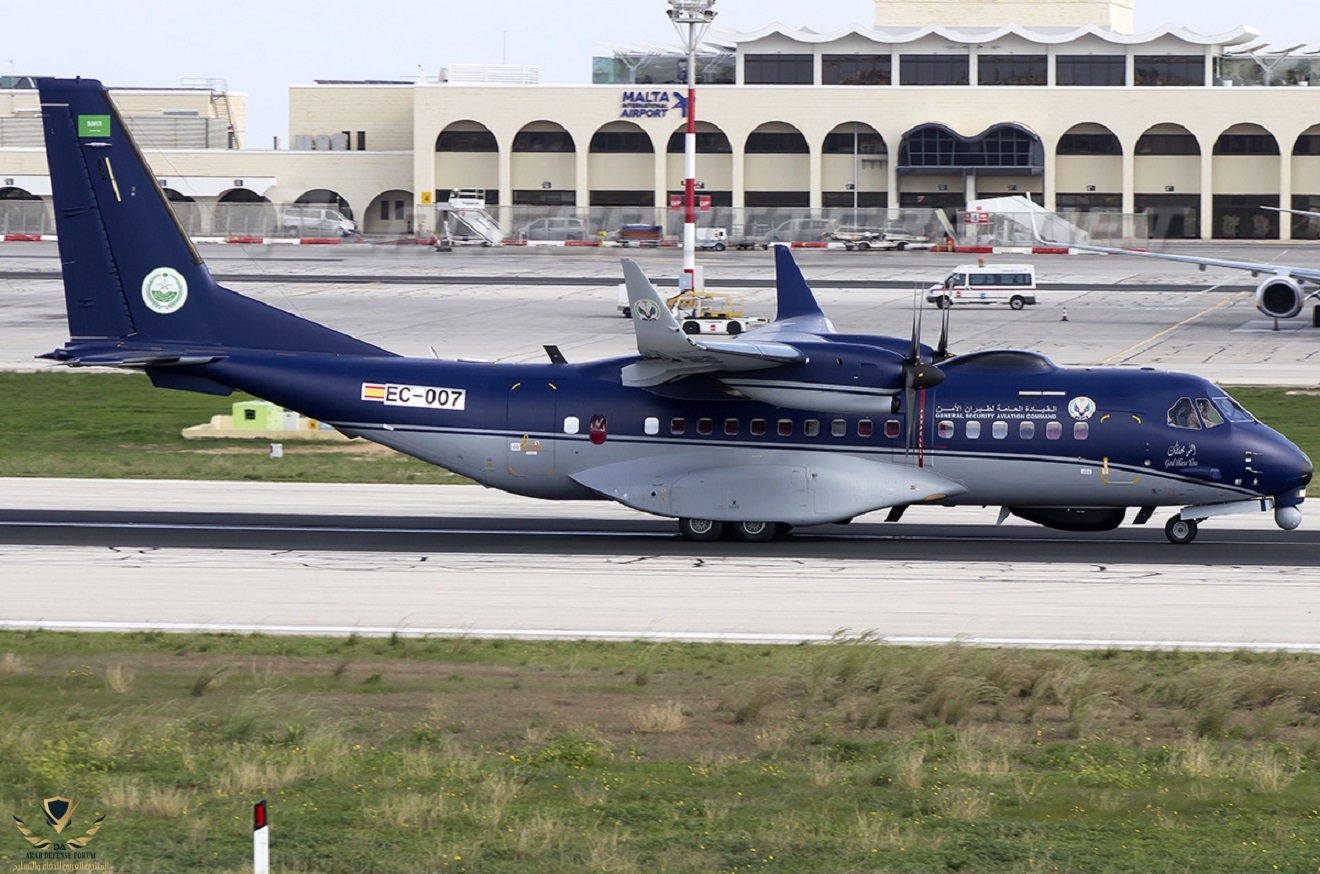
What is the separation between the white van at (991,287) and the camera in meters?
79.2

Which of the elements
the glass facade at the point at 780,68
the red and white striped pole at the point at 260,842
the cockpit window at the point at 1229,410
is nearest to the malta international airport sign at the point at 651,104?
the glass facade at the point at 780,68

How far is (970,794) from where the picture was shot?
13969mm

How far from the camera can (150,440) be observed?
4134 centimetres

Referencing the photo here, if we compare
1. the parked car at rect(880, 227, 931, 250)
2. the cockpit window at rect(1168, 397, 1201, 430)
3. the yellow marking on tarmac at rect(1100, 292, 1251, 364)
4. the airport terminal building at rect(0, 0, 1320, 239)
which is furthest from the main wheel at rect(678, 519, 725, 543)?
the airport terminal building at rect(0, 0, 1320, 239)

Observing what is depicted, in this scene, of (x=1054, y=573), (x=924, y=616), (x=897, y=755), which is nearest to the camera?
(x=897, y=755)

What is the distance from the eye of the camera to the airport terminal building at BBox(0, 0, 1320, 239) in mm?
129000

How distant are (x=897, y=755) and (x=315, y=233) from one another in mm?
118202

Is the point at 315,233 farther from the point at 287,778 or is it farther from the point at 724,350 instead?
the point at 287,778

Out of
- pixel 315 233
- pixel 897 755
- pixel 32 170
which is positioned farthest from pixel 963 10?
pixel 897 755

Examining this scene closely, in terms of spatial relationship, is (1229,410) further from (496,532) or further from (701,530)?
(496,532)

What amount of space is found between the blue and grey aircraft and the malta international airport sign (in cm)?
10622

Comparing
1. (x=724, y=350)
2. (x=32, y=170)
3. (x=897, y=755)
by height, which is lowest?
(x=897, y=755)

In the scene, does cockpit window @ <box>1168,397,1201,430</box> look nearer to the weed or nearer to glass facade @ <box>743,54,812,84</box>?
the weed

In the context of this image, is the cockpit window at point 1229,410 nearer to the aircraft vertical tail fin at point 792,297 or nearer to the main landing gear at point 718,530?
the aircraft vertical tail fin at point 792,297
